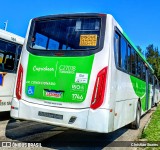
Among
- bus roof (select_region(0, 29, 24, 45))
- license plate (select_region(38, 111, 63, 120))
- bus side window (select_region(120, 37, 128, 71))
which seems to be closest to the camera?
license plate (select_region(38, 111, 63, 120))

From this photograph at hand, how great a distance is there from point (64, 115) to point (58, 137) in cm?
196

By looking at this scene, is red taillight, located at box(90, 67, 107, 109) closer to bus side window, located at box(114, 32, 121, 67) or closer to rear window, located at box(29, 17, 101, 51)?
rear window, located at box(29, 17, 101, 51)

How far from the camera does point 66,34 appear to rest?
6.96 meters

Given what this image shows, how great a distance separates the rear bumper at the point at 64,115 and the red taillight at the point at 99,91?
15 cm

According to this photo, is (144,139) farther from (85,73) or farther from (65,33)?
(65,33)

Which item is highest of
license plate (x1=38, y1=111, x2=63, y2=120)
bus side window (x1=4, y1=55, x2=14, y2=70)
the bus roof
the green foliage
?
the green foliage

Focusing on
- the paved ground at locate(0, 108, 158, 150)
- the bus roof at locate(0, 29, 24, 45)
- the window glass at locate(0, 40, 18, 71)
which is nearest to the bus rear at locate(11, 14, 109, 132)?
the paved ground at locate(0, 108, 158, 150)

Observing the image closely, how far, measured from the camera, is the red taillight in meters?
6.17

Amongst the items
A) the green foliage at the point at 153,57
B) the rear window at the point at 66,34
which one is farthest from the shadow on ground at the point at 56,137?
the green foliage at the point at 153,57

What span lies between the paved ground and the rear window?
7.80ft

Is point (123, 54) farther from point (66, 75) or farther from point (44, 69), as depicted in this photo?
point (44, 69)

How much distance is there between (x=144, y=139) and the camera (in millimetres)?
8117

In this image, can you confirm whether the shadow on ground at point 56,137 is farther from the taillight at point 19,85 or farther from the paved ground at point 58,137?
the taillight at point 19,85

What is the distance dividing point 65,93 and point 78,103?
1.34ft
